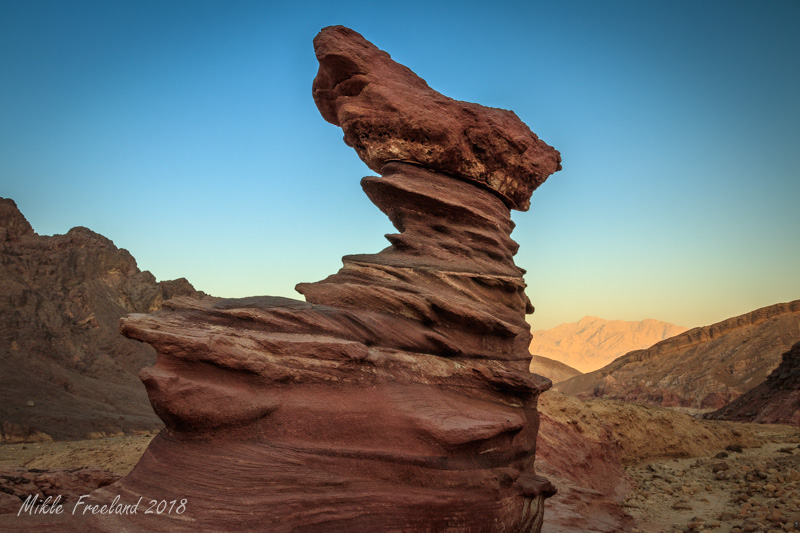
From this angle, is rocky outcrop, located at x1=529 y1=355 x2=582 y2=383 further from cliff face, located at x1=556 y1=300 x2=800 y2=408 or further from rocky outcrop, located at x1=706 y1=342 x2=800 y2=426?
rocky outcrop, located at x1=706 y1=342 x2=800 y2=426

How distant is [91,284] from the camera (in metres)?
38.0

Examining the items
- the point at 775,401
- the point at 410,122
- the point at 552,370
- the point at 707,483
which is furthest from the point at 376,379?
the point at 552,370

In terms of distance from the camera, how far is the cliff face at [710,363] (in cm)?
3788

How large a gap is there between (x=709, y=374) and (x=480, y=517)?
4156 centimetres

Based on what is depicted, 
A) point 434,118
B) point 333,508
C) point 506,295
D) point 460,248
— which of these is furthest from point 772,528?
point 434,118

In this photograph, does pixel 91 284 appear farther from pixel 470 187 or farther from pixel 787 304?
pixel 787 304

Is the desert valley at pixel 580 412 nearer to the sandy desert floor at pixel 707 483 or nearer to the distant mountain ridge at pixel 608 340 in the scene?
the sandy desert floor at pixel 707 483

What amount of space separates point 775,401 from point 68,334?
4163 centimetres

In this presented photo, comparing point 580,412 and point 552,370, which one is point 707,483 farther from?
point 552,370

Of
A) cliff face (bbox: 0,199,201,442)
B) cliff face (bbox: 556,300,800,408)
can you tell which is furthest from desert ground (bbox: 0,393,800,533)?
cliff face (bbox: 556,300,800,408)

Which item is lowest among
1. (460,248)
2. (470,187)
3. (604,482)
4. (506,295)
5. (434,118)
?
(604,482)

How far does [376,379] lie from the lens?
5.84 meters

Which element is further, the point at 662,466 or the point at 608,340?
the point at 608,340

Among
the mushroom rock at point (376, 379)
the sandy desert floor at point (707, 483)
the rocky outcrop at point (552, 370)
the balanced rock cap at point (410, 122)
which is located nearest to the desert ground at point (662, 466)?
the sandy desert floor at point (707, 483)
